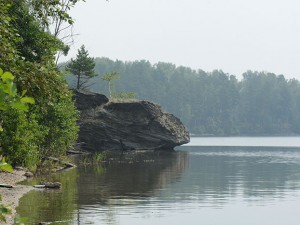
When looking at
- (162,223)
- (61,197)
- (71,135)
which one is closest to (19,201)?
(61,197)

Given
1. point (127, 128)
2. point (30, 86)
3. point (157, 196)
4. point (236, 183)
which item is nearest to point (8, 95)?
point (30, 86)

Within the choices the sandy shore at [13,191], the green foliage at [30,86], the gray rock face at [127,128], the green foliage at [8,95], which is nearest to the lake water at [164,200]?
the sandy shore at [13,191]

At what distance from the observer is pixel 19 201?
87.4 ft

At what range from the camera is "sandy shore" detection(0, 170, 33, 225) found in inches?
945

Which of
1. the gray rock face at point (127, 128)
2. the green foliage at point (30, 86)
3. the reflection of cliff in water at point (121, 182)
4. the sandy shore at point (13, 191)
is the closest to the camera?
the green foliage at point (30, 86)

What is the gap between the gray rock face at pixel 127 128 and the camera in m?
86.2

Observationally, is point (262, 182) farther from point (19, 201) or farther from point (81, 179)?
point (19, 201)

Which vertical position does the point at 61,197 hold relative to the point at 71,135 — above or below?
below

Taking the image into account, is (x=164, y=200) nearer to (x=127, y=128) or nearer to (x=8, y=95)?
(x=8, y=95)

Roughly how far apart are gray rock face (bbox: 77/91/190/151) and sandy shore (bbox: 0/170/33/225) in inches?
1737

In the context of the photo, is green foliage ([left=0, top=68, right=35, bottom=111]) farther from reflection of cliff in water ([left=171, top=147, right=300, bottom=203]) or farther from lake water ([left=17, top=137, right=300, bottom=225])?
reflection of cliff in water ([left=171, top=147, right=300, bottom=203])

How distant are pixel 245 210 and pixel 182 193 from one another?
277 inches

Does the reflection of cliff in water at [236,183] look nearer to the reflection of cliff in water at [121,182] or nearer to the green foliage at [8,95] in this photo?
the reflection of cliff in water at [121,182]

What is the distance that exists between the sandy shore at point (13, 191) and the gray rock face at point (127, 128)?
44119 millimetres
